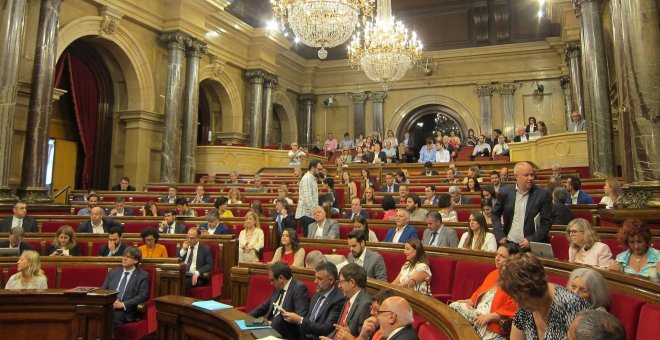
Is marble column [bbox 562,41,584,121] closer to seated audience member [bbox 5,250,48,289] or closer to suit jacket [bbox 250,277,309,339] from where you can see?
suit jacket [bbox 250,277,309,339]

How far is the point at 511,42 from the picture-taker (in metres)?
16.7

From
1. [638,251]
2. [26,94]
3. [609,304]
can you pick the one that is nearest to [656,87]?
[638,251]

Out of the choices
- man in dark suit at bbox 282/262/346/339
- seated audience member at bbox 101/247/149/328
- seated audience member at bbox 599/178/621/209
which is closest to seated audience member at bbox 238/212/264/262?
seated audience member at bbox 101/247/149/328

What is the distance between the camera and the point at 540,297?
188 centimetres

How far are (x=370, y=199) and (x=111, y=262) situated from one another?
4.10 m

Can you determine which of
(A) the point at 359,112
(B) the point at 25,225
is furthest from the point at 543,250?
(A) the point at 359,112

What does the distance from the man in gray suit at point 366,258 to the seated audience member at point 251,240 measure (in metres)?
1.60

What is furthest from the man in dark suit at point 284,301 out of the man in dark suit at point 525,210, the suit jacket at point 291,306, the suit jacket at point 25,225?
the suit jacket at point 25,225

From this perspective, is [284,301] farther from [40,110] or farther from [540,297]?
[40,110]

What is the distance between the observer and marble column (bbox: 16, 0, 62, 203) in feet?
27.2

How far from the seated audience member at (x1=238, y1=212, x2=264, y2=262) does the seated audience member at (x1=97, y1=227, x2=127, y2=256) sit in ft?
4.21

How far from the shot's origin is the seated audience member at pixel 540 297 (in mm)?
1830

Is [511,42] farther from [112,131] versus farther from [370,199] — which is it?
[112,131]

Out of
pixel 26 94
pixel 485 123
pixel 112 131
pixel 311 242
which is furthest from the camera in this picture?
pixel 485 123
